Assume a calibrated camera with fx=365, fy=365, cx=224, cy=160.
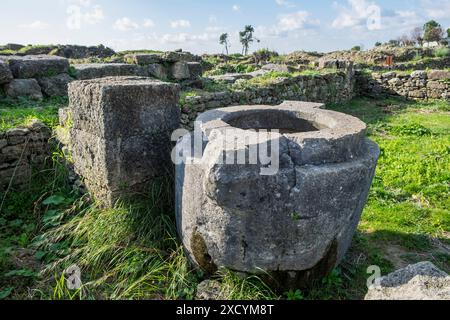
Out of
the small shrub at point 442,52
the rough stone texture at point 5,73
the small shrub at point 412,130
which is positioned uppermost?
the small shrub at point 442,52

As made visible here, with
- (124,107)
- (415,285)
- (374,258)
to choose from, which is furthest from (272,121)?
(415,285)

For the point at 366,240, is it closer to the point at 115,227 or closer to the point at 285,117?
the point at 285,117

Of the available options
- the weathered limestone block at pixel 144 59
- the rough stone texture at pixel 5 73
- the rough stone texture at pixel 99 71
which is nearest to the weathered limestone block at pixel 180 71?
the weathered limestone block at pixel 144 59

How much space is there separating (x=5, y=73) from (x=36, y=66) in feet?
1.77

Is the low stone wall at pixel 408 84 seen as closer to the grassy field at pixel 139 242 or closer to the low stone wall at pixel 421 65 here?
the low stone wall at pixel 421 65

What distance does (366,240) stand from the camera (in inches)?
137

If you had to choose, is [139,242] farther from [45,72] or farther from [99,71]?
[99,71]

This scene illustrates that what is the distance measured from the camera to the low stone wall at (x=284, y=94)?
633 cm

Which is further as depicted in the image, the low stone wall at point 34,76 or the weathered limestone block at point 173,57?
the weathered limestone block at point 173,57

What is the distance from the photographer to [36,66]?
5.96 meters

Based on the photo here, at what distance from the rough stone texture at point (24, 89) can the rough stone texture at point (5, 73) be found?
0.08 meters

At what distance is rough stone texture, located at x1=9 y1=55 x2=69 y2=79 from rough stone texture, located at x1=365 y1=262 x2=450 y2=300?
586cm
